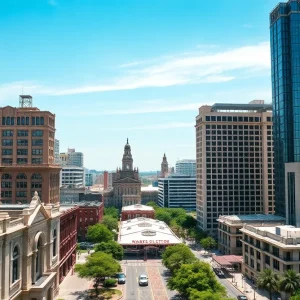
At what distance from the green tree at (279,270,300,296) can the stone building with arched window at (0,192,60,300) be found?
35.2 metres

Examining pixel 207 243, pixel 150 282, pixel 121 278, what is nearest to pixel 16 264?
pixel 121 278

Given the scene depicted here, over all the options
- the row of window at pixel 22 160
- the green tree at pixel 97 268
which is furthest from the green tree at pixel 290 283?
the row of window at pixel 22 160

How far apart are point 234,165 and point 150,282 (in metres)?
71.0

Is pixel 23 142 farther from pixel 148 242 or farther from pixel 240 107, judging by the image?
pixel 240 107

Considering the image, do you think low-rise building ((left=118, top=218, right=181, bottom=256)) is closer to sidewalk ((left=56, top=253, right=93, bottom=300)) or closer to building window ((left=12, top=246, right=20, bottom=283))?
sidewalk ((left=56, top=253, right=93, bottom=300))

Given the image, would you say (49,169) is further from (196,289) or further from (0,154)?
(196,289)

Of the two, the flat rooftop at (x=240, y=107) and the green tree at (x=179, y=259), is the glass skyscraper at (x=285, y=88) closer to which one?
the flat rooftop at (x=240, y=107)

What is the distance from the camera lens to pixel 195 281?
6291 centimetres

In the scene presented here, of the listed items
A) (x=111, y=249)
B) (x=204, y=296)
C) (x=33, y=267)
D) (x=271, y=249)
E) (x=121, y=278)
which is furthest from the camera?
(x=111, y=249)

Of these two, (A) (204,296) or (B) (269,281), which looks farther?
(B) (269,281)

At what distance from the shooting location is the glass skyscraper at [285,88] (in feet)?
373

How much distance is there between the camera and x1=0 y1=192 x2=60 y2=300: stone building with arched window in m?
40.4

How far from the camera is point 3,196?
95.2 m

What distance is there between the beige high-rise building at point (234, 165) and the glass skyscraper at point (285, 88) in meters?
20.9
